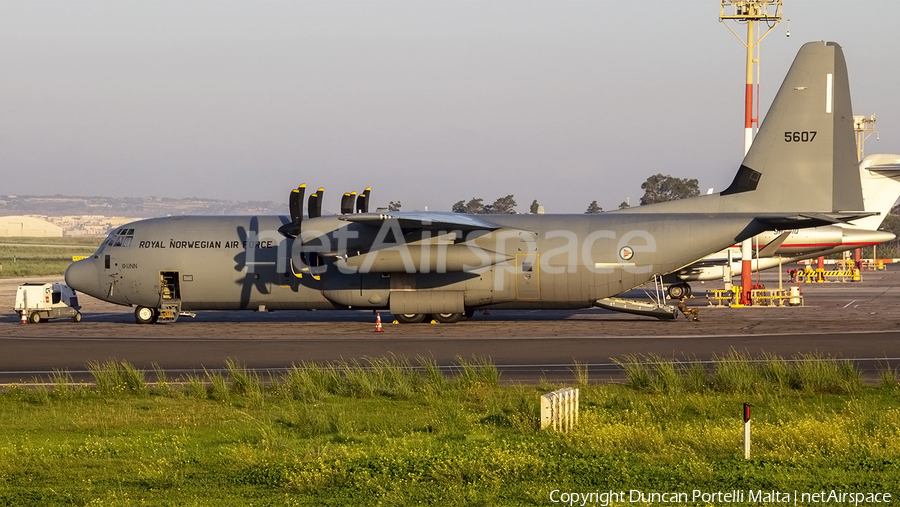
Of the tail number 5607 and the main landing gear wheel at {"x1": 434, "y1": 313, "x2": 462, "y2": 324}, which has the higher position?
the tail number 5607

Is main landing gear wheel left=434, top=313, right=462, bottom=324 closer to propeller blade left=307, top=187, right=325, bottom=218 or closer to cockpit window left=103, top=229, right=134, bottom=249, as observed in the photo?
propeller blade left=307, top=187, right=325, bottom=218

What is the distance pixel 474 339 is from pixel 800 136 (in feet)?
41.6

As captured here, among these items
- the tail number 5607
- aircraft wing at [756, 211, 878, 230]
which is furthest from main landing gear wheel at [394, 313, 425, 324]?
the tail number 5607

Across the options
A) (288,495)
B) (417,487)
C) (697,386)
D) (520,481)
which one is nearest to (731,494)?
(520,481)

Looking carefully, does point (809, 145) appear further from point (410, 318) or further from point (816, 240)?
point (410, 318)

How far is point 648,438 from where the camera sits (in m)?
12.4

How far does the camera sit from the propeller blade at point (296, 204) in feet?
98.8

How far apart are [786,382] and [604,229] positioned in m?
13.0

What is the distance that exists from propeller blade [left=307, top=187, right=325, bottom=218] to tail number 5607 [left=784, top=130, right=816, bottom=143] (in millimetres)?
15548

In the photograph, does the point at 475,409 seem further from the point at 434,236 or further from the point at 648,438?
the point at 434,236

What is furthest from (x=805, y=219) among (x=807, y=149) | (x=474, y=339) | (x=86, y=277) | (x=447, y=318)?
(x=86, y=277)

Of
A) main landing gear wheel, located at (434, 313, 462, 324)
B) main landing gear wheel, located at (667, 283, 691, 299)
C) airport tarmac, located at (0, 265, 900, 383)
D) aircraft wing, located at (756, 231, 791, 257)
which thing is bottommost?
airport tarmac, located at (0, 265, 900, 383)

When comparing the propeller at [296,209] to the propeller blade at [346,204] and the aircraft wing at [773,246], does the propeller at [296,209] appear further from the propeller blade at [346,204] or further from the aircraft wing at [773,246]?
the aircraft wing at [773,246]

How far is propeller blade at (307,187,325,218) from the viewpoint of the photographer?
103 ft
